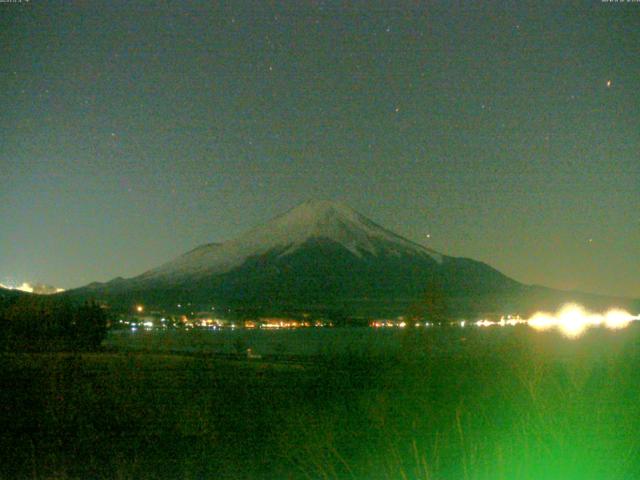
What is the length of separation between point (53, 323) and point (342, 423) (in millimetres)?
38667

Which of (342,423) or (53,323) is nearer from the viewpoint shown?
(342,423)

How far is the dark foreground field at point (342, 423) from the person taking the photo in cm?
914

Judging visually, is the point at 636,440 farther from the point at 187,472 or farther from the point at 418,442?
the point at 187,472

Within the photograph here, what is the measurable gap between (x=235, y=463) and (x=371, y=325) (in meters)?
81.1

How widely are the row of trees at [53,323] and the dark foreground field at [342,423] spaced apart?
83.6 ft

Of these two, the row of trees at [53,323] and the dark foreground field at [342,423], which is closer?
the dark foreground field at [342,423]

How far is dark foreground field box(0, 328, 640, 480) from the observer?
9141mm

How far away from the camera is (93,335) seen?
48.5 m

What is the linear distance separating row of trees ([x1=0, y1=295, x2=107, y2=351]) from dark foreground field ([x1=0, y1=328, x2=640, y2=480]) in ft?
83.6

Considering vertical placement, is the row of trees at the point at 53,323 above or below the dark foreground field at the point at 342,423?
above

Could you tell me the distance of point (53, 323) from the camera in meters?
49.2

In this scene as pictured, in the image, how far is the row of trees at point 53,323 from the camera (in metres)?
48.3

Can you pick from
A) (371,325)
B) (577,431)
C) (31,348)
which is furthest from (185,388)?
(371,325)

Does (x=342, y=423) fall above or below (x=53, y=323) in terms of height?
below
